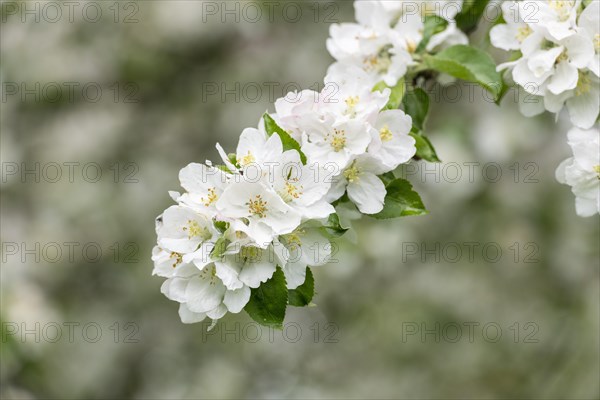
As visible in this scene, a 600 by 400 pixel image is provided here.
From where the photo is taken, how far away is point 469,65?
1.52 metres

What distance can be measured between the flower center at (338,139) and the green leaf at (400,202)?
0.12 meters

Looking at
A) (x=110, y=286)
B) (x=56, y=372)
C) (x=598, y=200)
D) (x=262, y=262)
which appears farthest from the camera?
(x=110, y=286)

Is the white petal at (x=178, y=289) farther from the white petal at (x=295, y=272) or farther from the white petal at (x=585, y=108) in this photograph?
the white petal at (x=585, y=108)

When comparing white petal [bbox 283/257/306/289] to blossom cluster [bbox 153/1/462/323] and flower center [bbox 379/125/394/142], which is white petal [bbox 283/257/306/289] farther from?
flower center [bbox 379/125/394/142]

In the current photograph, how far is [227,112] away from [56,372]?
1.31 meters

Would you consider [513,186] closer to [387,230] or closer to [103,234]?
[387,230]

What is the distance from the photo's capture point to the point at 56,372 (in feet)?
11.0

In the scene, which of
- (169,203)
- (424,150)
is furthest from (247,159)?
(169,203)

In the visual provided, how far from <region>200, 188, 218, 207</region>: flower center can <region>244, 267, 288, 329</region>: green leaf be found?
135 mm

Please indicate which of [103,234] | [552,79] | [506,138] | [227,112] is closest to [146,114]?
[227,112]

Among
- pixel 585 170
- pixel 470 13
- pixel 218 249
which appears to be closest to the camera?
pixel 218 249

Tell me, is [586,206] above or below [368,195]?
below

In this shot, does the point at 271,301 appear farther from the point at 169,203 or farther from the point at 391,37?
the point at 169,203

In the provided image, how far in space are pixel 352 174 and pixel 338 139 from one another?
6cm
